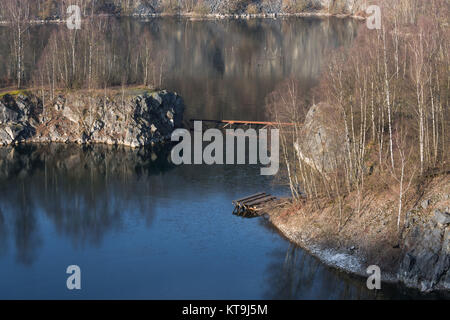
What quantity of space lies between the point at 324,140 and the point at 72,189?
20.4m

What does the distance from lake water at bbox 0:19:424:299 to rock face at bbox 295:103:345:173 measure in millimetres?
3946

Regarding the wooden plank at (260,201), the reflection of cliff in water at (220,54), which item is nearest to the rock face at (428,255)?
the wooden plank at (260,201)

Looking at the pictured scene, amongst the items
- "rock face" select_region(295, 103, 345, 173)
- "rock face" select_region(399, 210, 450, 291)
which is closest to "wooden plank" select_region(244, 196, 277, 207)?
"rock face" select_region(295, 103, 345, 173)

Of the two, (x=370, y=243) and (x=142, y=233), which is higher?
(x=370, y=243)

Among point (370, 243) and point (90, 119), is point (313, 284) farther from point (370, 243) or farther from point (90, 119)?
point (90, 119)

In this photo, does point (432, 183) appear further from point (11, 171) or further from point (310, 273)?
point (11, 171)

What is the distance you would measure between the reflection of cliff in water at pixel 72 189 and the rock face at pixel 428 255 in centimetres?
1785

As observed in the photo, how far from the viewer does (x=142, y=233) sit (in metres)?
42.2

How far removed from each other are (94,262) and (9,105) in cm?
3082

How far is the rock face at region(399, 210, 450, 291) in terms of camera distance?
34125 mm

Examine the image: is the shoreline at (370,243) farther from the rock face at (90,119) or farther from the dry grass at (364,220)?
the rock face at (90,119)

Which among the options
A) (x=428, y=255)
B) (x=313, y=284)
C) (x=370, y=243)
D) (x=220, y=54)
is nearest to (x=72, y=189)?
(x=313, y=284)

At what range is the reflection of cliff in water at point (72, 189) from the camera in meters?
43.0
